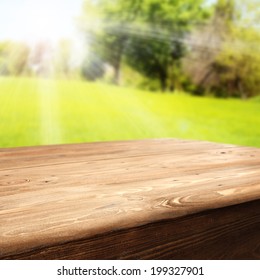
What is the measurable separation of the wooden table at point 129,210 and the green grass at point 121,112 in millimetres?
7638

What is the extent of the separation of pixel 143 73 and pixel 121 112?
1175 millimetres

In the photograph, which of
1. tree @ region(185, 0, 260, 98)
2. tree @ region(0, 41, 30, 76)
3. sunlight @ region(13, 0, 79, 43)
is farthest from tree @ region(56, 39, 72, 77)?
tree @ region(185, 0, 260, 98)

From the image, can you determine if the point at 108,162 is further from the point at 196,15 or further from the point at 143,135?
the point at 196,15

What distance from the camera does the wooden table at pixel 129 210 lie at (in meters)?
0.55

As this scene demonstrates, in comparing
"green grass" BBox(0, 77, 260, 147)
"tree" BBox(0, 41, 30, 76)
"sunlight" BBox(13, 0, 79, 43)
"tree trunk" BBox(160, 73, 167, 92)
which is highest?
"sunlight" BBox(13, 0, 79, 43)

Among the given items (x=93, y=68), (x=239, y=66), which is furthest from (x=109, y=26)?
(x=239, y=66)

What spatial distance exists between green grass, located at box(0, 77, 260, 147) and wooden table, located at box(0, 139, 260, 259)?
7.64 m

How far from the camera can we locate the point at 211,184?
858mm

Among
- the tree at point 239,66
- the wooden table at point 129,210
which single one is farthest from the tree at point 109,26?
the wooden table at point 129,210

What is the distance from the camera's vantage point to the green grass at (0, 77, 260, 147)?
889cm

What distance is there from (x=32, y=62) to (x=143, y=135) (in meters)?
3.23

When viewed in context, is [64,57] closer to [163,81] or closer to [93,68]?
[93,68]

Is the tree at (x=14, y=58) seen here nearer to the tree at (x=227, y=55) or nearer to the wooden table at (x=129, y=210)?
the tree at (x=227, y=55)

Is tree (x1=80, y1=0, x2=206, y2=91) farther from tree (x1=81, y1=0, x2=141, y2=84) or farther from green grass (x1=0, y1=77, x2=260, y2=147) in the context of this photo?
green grass (x1=0, y1=77, x2=260, y2=147)
